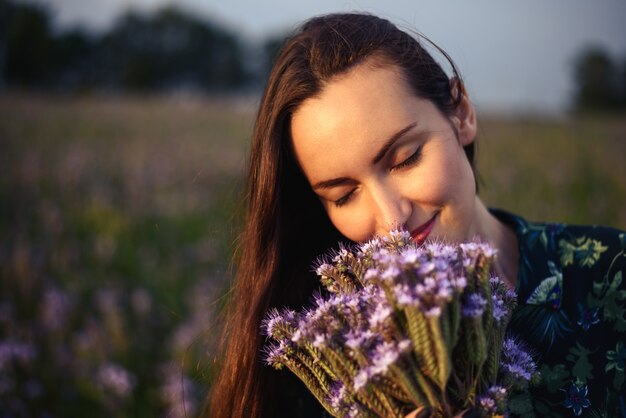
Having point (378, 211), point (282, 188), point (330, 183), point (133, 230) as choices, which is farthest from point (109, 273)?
point (378, 211)

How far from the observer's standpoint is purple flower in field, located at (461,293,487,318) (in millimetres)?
1014

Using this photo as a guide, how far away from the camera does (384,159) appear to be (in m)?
1.67

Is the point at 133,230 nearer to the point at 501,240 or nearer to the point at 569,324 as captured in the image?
the point at 501,240

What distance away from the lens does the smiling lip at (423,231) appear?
1.71 meters

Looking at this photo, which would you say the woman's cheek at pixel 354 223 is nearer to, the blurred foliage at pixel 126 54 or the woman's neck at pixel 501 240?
the woman's neck at pixel 501 240

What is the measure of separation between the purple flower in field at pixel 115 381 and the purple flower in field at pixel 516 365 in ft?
7.57

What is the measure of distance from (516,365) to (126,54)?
47.7 m

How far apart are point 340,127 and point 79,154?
247 inches

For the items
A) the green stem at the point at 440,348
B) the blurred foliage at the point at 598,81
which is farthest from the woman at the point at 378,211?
the blurred foliage at the point at 598,81

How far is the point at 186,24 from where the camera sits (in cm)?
6700

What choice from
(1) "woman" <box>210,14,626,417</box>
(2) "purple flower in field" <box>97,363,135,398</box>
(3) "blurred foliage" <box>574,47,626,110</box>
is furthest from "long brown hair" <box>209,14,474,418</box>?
(3) "blurred foliage" <box>574,47,626,110</box>

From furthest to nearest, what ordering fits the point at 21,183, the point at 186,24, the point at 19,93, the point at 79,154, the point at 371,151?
the point at 186,24 < the point at 19,93 < the point at 79,154 < the point at 21,183 < the point at 371,151

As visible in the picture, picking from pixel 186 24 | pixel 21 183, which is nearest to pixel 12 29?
pixel 21 183

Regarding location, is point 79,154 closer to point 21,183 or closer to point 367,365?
point 21,183
